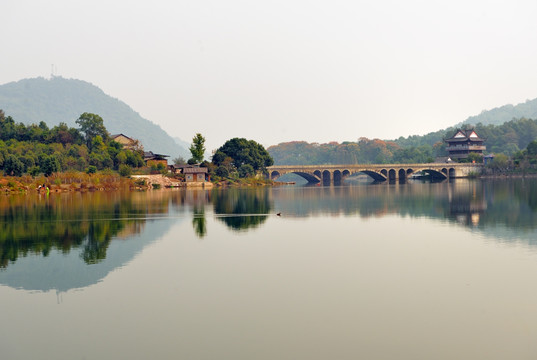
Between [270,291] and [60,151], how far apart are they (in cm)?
9617

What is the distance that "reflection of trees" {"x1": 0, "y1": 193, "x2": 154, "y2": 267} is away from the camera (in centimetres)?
3033

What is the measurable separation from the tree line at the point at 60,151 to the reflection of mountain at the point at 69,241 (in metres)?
42.5

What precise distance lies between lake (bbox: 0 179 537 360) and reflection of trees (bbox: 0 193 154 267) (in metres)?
0.21

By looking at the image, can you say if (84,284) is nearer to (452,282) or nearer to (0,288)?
(0,288)

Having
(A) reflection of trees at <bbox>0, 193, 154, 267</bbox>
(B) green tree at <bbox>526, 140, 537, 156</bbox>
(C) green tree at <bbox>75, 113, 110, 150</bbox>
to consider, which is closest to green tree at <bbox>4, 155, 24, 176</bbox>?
(C) green tree at <bbox>75, 113, 110, 150</bbox>

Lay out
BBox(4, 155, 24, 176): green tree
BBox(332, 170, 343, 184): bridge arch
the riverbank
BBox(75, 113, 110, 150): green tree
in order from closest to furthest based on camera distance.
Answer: the riverbank → BBox(4, 155, 24, 176): green tree → BBox(75, 113, 110, 150): green tree → BBox(332, 170, 343, 184): bridge arch

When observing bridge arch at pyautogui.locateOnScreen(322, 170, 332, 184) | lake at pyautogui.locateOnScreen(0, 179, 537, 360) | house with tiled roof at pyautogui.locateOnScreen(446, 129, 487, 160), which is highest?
house with tiled roof at pyautogui.locateOnScreen(446, 129, 487, 160)

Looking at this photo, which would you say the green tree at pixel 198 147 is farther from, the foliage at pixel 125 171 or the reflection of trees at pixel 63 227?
the reflection of trees at pixel 63 227

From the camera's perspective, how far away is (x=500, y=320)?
1686 centimetres

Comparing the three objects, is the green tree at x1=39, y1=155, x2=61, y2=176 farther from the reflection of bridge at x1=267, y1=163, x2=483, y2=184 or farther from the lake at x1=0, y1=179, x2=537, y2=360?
the reflection of bridge at x1=267, y1=163, x2=483, y2=184

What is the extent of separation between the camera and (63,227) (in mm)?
39719

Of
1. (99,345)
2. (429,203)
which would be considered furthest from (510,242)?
(429,203)

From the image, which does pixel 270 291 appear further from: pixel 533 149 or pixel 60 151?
pixel 533 149

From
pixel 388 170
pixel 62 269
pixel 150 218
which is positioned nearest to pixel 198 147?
pixel 388 170
